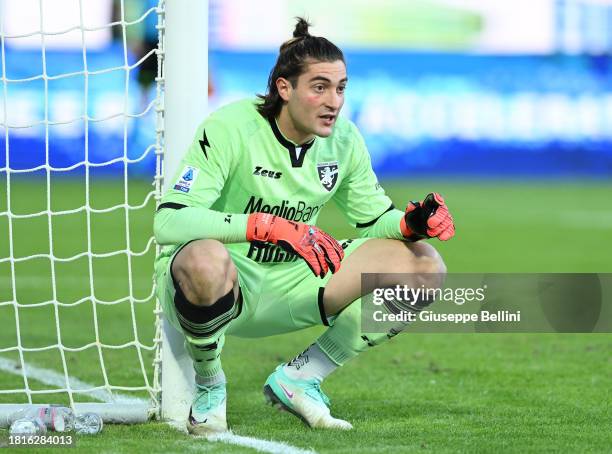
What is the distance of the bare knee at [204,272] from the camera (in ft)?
15.0

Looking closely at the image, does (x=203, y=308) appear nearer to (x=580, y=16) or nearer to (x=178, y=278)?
(x=178, y=278)

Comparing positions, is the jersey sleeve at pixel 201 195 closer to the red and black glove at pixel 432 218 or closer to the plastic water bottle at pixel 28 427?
the red and black glove at pixel 432 218

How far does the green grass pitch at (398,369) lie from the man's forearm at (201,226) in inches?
31.5

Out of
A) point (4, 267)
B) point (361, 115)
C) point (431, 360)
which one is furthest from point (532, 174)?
point (431, 360)

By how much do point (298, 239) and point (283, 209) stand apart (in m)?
0.53

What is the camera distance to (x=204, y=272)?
4547mm

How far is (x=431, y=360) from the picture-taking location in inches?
273

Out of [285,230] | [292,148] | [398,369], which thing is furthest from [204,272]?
[398,369]

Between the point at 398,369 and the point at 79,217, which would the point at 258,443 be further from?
the point at 79,217

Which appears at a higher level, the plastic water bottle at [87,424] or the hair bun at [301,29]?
the hair bun at [301,29]

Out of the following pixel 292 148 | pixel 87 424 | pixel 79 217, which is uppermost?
pixel 292 148

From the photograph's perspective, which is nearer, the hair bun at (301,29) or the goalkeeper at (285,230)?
the goalkeeper at (285,230)

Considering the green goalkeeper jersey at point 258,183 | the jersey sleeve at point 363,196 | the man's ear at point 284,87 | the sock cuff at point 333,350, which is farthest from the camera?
the jersey sleeve at point 363,196

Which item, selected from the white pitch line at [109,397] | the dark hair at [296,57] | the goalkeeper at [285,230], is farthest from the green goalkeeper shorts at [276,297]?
the dark hair at [296,57]
